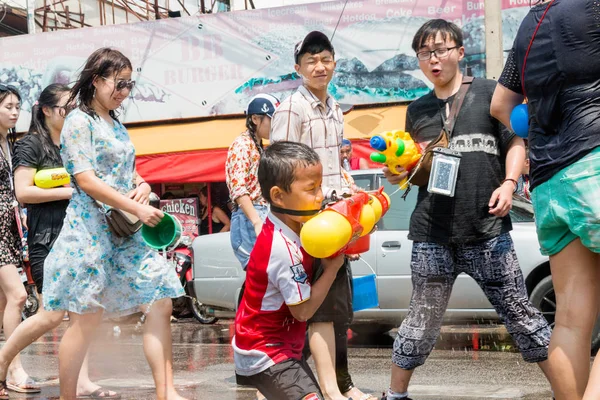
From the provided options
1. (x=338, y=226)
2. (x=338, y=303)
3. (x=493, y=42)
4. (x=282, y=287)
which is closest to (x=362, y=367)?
(x=338, y=303)

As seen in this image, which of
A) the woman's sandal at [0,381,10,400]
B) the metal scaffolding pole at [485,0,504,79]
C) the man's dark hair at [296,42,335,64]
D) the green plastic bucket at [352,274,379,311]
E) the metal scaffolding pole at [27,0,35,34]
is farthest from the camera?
the metal scaffolding pole at [27,0,35,34]

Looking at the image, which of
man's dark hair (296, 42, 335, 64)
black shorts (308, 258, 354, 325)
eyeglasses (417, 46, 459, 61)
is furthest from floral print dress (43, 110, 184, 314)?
eyeglasses (417, 46, 459, 61)

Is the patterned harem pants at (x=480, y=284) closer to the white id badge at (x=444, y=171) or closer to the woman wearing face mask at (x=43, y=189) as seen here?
the white id badge at (x=444, y=171)

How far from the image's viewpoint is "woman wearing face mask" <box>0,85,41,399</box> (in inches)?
227

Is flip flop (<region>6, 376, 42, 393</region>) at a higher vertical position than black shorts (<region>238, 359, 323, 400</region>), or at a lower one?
lower

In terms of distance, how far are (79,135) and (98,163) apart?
7.2 inches

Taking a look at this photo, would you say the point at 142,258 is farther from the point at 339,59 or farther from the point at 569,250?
the point at 339,59

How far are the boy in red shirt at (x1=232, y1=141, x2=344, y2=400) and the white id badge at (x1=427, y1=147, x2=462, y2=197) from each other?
3.37 ft

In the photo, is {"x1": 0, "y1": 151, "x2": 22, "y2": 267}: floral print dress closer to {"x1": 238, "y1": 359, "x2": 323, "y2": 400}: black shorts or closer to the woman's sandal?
the woman's sandal

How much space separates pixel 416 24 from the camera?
12.9 m

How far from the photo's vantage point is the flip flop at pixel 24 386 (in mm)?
5762

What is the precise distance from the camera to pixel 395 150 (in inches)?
171

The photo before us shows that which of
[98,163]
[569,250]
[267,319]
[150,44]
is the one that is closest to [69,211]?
[98,163]

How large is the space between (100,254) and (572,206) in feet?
8.02
